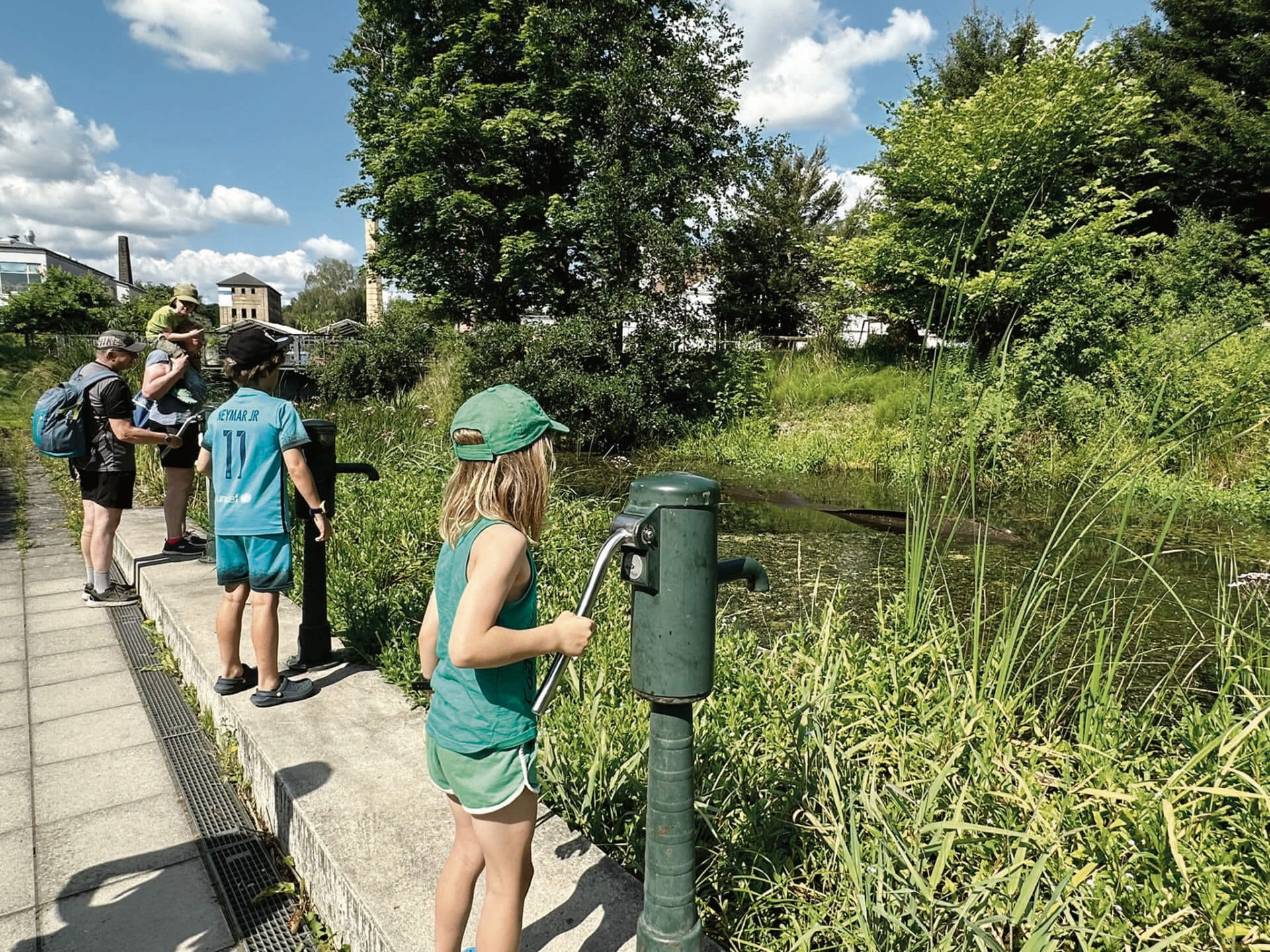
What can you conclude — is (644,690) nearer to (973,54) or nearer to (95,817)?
(95,817)

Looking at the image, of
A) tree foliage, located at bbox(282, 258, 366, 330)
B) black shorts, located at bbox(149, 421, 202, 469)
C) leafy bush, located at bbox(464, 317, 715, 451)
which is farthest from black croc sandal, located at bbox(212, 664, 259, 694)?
tree foliage, located at bbox(282, 258, 366, 330)

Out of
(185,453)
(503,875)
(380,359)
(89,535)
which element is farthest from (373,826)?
(380,359)

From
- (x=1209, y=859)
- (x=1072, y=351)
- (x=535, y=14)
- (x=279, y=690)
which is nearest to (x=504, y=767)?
(x=1209, y=859)

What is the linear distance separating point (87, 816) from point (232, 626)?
737 millimetres

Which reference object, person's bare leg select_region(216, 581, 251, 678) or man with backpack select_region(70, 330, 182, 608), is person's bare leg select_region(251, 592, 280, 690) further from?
man with backpack select_region(70, 330, 182, 608)

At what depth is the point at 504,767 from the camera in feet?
5.19

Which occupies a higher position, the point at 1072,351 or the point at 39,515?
the point at 1072,351

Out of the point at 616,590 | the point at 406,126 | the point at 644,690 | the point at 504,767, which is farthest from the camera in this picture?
the point at 406,126

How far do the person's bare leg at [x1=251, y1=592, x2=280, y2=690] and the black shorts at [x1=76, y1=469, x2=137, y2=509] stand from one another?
2.36 m

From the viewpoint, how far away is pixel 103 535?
473 centimetres

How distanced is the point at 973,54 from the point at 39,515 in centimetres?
2306

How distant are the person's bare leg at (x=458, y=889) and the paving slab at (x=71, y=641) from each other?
344 centimetres

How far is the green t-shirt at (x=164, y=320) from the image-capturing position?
5.27m

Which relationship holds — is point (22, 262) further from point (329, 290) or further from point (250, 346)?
point (250, 346)
